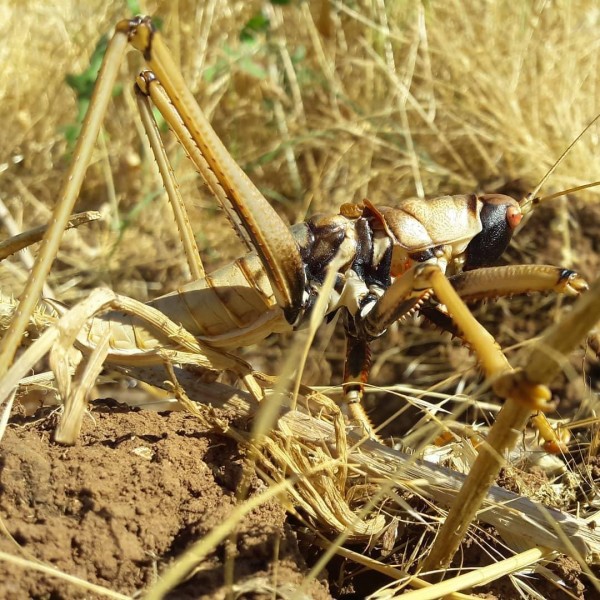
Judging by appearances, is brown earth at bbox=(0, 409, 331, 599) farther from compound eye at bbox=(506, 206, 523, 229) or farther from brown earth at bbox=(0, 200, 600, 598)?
compound eye at bbox=(506, 206, 523, 229)

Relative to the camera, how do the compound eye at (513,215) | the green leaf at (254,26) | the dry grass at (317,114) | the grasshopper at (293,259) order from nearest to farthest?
1. the grasshopper at (293,259)
2. the compound eye at (513,215)
3. the dry grass at (317,114)
4. the green leaf at (254,26)

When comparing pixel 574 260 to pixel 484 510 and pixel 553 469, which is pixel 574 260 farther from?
pixel 484 510

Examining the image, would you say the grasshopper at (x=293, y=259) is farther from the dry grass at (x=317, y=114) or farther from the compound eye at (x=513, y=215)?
the dry grass at (x=317, y=114)

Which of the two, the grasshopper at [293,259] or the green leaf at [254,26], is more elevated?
→ the green leaf at [254,26]

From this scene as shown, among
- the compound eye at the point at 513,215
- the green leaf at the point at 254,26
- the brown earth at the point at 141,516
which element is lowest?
the brown earth at the point at 141,516

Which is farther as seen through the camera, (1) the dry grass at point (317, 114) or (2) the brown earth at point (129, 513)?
(1) the dry grass at point (317, 114)

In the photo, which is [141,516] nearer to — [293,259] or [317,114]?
[293,259]

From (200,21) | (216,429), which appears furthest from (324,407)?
(200,21)

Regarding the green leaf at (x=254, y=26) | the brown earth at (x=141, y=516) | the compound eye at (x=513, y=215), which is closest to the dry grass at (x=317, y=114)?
the green leaf at (x=254, y=26)

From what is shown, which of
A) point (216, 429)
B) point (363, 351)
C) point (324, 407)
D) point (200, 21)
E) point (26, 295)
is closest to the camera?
point (26, 295)
